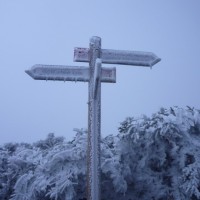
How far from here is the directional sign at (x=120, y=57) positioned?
11.5 feet

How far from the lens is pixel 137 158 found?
529 centimetres

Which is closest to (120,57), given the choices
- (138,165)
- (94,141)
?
(94,141)

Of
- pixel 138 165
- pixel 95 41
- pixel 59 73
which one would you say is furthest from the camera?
pixel 138 165

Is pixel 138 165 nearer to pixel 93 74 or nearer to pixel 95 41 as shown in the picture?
pixel 93 74

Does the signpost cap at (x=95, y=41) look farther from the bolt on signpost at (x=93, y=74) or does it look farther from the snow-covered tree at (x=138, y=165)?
the snow-covered tree at (x=138, y=165)

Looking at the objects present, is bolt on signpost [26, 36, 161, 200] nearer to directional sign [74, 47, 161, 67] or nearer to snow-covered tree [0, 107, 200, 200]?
directional sign [74, 47, 161, 67]

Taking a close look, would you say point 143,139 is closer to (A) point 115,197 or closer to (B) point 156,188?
(B) point 156,188

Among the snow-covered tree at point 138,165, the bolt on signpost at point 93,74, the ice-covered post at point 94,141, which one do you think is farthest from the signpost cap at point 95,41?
the snow-covered tree at point 138,165

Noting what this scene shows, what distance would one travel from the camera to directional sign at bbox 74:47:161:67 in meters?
3.50

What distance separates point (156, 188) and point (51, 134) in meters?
6.32

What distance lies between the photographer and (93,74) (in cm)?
336

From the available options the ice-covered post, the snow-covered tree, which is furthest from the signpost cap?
the snow-covered tree

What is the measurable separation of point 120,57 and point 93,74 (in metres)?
0.44

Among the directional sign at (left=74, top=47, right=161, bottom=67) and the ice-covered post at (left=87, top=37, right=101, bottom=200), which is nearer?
the ice-covered post at (left=87, top=37, right=101, bottom=200)
